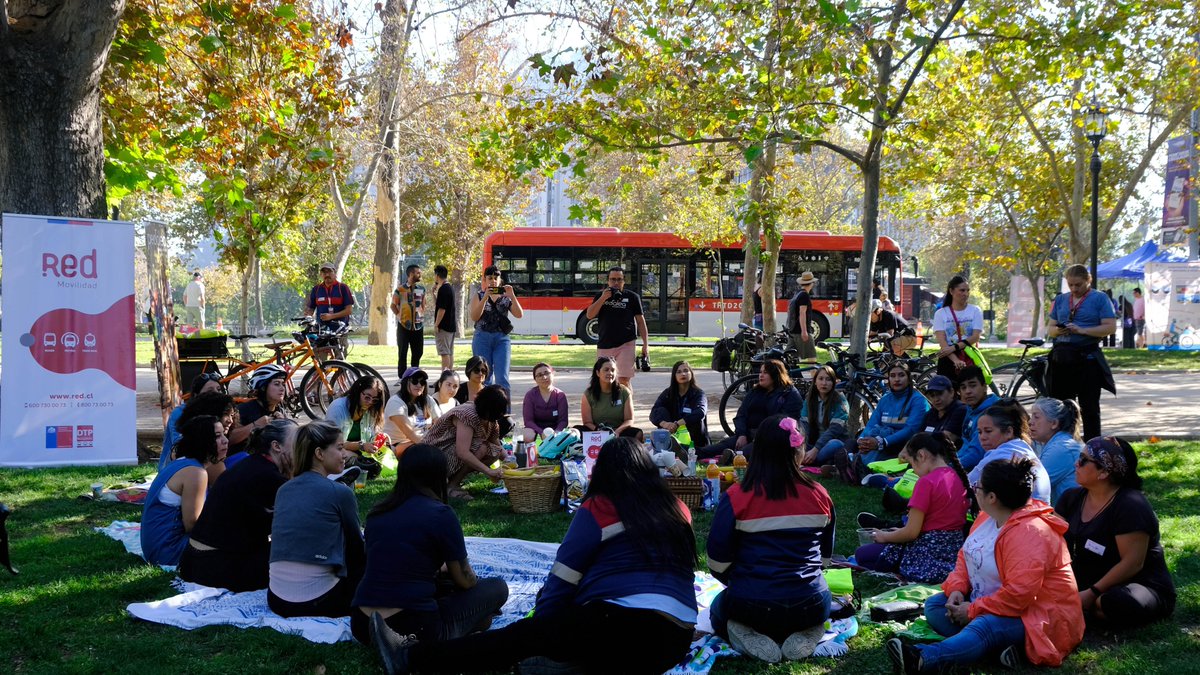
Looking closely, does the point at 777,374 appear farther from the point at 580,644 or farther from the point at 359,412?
the point at 580,644

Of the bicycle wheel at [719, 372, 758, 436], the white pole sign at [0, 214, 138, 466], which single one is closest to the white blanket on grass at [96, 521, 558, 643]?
the white pole sign at [0, 214, 138, 466]

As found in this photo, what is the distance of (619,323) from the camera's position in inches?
420

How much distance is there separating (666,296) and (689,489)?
20.8 metres

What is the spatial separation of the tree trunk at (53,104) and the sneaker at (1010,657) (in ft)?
26.9

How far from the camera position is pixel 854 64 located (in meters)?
10.4

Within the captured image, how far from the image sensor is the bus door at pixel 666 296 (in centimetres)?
2781

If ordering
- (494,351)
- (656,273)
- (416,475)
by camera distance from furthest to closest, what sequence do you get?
1. (656,273)
2. (494,351)
3. (416,475)

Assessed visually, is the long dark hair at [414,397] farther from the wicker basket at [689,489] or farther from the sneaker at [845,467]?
the sneaker at [845,467]

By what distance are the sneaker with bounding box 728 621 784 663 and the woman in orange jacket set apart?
50cm

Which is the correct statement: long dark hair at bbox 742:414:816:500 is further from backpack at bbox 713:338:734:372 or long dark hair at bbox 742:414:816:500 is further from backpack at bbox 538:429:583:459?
backpack at bbox 713:338:734:372

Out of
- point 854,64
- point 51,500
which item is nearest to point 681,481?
point 51,500

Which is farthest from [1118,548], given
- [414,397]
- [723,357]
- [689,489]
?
[723,357]

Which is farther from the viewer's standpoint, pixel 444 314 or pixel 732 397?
pixel 444 314

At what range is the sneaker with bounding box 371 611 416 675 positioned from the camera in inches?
161
